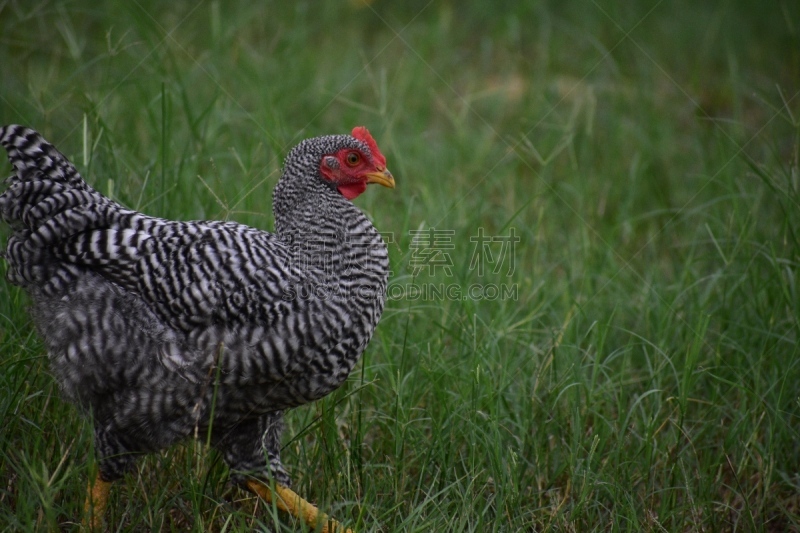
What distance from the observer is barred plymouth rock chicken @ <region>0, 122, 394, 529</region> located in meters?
2.70

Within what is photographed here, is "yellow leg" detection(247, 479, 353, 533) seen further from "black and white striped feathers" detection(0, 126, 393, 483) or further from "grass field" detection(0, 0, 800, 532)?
"black and white striped feathers" detection(0, 126, 393, 483)

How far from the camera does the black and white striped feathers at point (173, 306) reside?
270cm

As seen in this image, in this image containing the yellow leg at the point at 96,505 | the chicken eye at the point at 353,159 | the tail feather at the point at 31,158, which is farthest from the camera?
the chicken eye at the point at 353,159

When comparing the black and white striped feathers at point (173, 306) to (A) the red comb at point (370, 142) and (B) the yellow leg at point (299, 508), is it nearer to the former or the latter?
(B) the yellow leg at point (299, 508)

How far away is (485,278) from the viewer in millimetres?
4387

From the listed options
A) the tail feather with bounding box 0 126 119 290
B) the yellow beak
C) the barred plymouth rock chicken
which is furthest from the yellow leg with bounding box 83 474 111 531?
the yellow beak

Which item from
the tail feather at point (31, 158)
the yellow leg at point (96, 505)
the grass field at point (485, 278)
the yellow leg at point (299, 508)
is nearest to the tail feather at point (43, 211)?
the tail feather at point (31, 158)

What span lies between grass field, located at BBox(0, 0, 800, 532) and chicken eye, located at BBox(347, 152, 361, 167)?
71 centimetres

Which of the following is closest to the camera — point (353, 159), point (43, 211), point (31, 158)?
point (43, 211)

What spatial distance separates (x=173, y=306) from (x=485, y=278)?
2.14 metres

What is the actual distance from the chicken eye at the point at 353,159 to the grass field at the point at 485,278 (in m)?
0.71

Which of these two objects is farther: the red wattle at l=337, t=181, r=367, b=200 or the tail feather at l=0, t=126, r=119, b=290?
the red wattle at l=337, t=181, r=367, b=200

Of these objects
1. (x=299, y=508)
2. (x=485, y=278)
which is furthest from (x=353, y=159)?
(x=485, y=278)

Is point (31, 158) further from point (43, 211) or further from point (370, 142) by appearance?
point (370, 142)
